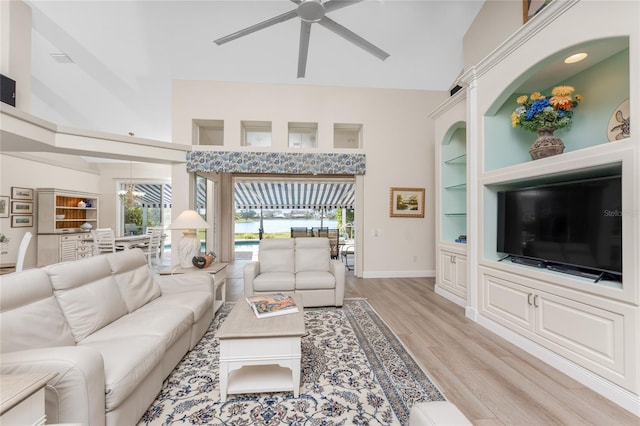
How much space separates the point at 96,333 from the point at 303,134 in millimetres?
5169

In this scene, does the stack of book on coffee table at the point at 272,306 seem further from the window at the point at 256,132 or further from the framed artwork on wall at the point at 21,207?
the framed artwork on wall at the point at 21,207

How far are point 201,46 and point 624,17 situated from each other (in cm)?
522

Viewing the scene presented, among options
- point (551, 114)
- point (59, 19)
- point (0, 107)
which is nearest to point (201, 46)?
point (59, 19)

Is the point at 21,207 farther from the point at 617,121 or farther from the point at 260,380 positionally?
the point at 617,121

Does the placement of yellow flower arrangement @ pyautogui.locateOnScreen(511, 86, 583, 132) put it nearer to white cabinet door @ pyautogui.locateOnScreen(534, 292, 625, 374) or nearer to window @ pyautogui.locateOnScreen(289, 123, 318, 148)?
white cabinet door @ pyautogui.locateOnScreen(534, 292, 625, 374)

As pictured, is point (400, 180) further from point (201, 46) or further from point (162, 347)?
point (162, 347)

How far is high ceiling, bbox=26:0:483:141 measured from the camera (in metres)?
3.94

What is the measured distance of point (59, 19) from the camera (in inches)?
151

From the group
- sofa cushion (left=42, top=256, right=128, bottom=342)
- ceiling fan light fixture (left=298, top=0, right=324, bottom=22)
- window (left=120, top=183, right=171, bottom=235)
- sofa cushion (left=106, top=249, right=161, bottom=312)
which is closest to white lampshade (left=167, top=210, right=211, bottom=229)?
sofa cushion (left=106, top=249, right=161, bottom=312)

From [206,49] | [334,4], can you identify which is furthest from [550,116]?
[206,49]

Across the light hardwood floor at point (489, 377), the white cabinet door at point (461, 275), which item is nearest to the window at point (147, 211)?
the light hardwood floor at point (489, 377)

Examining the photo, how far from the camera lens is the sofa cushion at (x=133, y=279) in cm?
232

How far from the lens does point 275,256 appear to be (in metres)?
3.98

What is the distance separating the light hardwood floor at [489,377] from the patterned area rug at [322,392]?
21 cm
